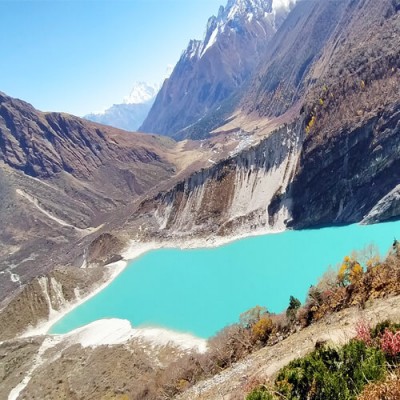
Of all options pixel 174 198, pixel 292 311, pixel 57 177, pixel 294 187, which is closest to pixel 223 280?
pixel 294 187

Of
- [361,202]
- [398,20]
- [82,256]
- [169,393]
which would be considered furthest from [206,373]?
[398,20]

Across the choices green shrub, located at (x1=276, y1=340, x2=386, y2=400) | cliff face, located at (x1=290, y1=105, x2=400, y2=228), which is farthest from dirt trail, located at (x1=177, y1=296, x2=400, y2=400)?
cliff face, located at (x1=290, y1=105, x2=400, y2=228)

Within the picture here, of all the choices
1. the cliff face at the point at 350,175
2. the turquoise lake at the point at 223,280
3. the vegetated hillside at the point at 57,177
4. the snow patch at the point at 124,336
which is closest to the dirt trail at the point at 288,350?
the snow patch at the point at 124,336

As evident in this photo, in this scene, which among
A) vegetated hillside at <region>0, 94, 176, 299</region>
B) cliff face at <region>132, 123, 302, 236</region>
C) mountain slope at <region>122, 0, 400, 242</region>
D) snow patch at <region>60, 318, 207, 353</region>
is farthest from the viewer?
vegetated hillside at <region>0, 94, 176, 299</region>

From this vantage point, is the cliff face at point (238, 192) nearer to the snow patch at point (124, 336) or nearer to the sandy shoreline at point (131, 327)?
the sandy shoreline at point (131, 327)

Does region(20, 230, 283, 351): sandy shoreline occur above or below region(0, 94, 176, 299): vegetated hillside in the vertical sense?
below

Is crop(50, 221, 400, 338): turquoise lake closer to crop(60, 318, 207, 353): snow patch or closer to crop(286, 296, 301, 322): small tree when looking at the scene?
crop(60, 318, 207, 353): snow patch
